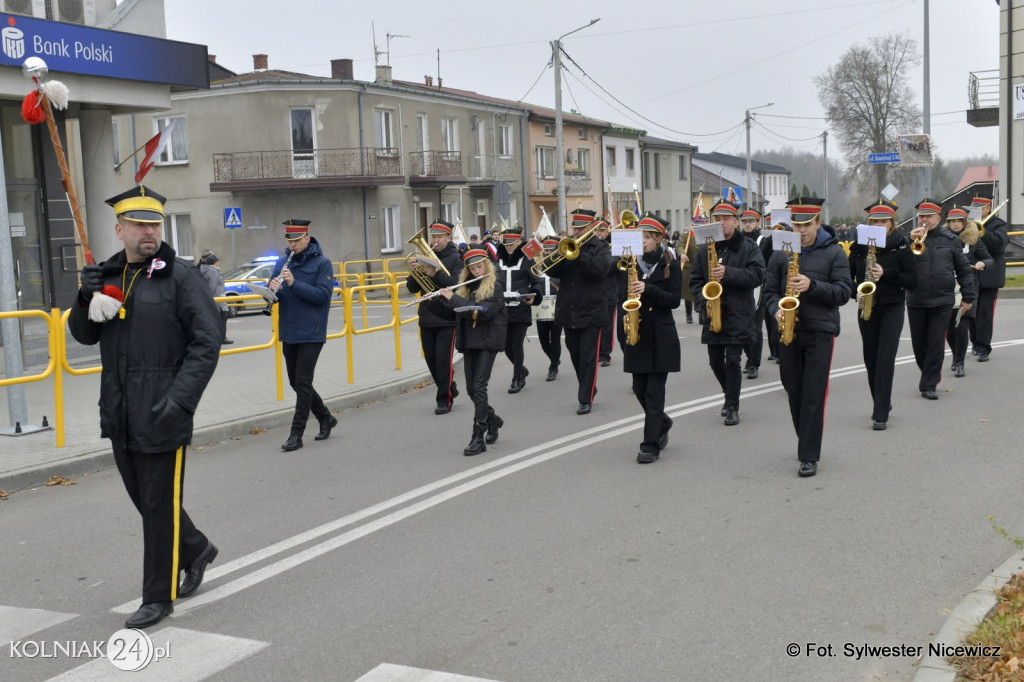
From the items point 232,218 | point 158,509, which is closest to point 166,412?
point 158,509

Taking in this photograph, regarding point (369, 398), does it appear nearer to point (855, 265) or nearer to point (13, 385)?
point (13, 385)

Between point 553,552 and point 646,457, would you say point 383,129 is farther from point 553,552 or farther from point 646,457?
point 553,552

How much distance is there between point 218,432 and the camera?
10.2m

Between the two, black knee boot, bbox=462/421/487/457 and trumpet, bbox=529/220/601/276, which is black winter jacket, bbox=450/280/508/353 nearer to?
black knee boot, bbox=462/421/487/457

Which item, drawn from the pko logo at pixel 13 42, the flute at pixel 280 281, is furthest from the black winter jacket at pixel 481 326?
the pko logo at pixel 13 42

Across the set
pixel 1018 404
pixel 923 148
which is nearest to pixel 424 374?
pixel 1018 404

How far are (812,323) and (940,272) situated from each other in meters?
3.72

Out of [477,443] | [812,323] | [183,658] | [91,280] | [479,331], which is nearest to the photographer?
[183,658]

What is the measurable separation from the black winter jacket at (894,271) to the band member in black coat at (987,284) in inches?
157

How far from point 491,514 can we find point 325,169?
106ft

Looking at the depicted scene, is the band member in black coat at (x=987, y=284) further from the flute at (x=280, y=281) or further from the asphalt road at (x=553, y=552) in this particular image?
the flute at (x=280, y=281)

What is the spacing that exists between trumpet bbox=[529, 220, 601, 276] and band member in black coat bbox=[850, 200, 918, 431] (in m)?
2.44

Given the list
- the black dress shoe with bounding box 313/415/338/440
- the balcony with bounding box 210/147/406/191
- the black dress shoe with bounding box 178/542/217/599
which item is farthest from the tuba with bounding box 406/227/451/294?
the balcony with bounding box 210/147/406/191

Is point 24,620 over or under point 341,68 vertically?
under
